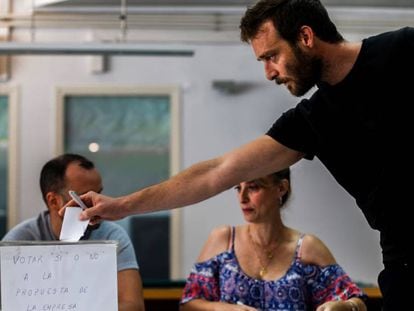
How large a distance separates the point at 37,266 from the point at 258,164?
22.9 inches

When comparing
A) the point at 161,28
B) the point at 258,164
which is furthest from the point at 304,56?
the point at 161,28

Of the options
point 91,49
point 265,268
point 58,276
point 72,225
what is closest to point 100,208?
point 72,225

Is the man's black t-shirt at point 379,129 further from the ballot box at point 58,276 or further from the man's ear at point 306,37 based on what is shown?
the ballot box at point 58,276

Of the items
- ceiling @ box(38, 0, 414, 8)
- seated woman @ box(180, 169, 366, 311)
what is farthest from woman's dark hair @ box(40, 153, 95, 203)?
ceiling @ box(38, 0, 414, 8)

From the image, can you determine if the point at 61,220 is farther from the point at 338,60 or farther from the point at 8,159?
the point at 8,159

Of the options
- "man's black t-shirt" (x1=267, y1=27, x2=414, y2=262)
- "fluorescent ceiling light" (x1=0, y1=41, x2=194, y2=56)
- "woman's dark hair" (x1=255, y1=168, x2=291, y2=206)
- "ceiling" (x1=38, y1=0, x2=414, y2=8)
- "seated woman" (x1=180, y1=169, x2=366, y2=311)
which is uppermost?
"ceiling" (x1=38, y1=0, x2=414, y2=8)

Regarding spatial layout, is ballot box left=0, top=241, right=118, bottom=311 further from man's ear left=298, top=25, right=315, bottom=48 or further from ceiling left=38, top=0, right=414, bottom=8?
ceiling left=38, top=0, right=414, bottom=8

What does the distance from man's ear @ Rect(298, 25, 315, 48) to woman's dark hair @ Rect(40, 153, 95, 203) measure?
0.94 meters

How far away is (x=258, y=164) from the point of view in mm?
1886

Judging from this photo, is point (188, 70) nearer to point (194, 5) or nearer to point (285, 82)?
point (194, 5)

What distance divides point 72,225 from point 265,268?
0.82m

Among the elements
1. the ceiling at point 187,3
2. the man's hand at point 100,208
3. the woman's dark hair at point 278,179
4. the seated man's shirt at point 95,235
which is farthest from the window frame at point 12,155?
the man's hand at point 100,208

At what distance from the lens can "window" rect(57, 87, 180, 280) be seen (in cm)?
373

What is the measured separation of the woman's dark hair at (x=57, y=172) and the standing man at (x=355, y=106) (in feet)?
1.81
